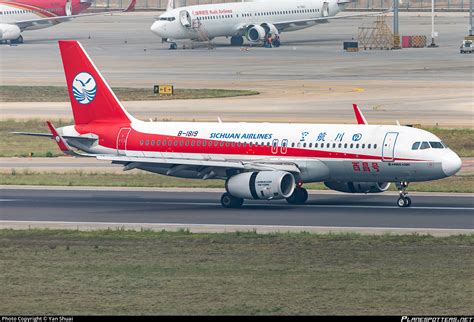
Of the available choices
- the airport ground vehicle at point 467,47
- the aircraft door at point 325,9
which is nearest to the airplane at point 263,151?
the airport ground vehicle at point 467,47

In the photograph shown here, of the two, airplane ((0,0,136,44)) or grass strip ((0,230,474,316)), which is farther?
airplane ((0,0,136,44))

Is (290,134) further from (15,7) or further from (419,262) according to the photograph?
(15,7)

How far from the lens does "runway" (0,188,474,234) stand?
4631cm

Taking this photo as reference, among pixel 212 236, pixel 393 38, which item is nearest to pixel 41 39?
pixel 393 38

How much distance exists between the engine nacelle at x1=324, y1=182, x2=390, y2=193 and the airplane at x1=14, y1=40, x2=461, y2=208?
5 centimetres

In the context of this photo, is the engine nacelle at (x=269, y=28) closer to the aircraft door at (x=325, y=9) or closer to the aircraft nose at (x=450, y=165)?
the aircraft door at (x=325, y=9)

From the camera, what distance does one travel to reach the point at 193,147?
54.7 m

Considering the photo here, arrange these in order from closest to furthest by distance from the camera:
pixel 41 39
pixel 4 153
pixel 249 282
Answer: pixel 249 282 < pixel 4 153 < pixel 41 39

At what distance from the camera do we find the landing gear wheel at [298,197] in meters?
53.0

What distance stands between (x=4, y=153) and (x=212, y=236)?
1307 inches

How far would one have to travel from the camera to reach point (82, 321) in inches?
1061

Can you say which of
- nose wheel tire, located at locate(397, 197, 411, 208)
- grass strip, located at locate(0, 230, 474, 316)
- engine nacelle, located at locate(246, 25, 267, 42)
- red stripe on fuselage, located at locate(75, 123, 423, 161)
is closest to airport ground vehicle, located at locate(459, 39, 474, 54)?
engine nacelle, located at locate(246, 25, 267, 42)

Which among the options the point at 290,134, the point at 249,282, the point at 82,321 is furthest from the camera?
the point at 290,134

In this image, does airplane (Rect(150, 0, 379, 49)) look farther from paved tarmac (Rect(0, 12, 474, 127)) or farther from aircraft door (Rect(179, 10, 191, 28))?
paved tarmac (Rect(0, 12, 474, 127))
